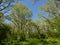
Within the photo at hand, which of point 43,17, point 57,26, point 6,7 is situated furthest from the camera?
point 43,17

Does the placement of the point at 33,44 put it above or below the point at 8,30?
below

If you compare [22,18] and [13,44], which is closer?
[13,44]

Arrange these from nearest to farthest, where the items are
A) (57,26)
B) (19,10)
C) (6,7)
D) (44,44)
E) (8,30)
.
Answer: (44,44) < (57,26) < (8,30) < (6,7) < (19,10)

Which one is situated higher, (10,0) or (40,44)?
(10,0)

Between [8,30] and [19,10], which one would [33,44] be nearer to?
[8,30]

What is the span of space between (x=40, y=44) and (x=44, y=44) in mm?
260

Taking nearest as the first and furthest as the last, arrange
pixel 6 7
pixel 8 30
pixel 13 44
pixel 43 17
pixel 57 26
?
pixel 57 26
pixel 13 44
pixel 8 30
pixel 6 7
pixel 43 17

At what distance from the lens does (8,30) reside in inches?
625

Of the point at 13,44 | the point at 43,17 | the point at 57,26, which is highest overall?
the point at 43,17

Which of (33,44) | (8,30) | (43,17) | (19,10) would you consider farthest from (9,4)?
(19,10)

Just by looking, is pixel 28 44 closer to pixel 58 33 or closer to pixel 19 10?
pixel 58 33

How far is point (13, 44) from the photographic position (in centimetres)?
906

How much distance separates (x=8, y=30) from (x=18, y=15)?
24559 mm

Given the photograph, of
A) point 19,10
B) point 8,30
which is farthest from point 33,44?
point 19,10
